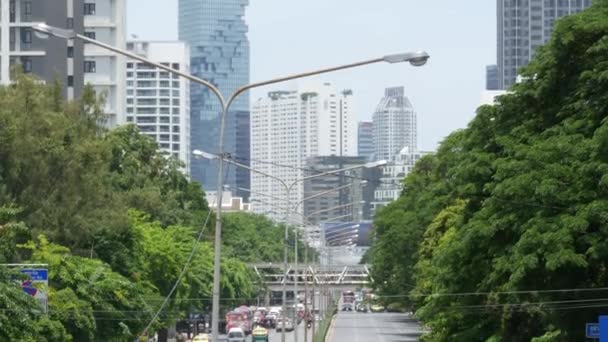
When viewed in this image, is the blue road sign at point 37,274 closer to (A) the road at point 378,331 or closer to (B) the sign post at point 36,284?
(B) the sign post at point 36,284

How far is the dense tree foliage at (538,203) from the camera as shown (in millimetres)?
39562

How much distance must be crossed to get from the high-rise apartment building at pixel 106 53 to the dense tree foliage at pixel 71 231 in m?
46.2

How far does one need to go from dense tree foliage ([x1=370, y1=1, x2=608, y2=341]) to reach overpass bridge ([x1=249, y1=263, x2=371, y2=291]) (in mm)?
60282

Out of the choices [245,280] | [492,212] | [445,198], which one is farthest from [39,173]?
[245,280]

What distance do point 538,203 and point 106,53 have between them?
83.5 m

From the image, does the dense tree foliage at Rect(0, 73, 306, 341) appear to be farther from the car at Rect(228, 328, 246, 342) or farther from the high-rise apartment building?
the high-rise apartment building

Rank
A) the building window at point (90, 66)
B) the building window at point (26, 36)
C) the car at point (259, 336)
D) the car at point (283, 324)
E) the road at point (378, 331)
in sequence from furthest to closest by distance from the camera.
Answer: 1. the building window at point (90, 66)
2. the building window at point (26, 36)
3. the road at point (378, 331)
4. the car at point (259, 336)
5. the car at point (283, 324)

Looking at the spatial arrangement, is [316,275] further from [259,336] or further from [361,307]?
[361,307]

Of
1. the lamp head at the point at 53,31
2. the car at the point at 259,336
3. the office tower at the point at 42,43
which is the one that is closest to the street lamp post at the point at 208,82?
the lamp head at the point at 53,31

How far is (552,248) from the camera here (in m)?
39.2

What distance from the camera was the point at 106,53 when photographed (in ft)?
399

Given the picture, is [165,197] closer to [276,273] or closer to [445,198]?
[445,198]

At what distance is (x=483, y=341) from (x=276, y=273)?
11298 cm

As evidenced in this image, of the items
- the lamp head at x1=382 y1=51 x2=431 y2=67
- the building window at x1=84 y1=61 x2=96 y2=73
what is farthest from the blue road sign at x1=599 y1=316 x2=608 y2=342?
the building window at x1=84 y1=61 x2=96 y2=73
